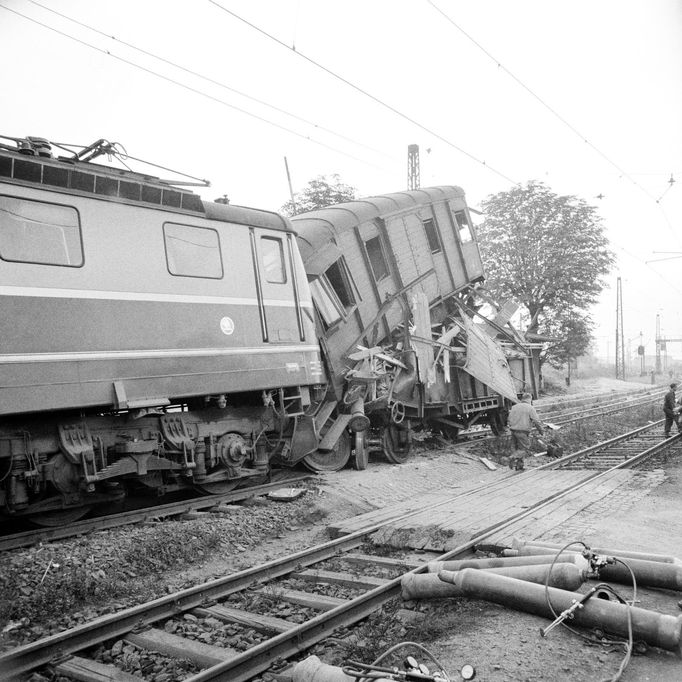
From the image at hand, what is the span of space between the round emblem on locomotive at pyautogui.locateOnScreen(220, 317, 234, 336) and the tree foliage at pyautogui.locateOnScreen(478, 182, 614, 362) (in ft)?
89.4

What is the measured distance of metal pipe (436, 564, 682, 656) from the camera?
3.78 metres

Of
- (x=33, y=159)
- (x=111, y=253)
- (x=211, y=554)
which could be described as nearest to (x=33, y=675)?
(x=211, y=554)

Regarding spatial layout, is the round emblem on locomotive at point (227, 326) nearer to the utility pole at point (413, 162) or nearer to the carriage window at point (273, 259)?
the carriage window at point (273, 259)

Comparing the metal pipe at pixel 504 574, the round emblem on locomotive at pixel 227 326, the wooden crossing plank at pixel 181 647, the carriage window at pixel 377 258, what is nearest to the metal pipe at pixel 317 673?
the wooden crossing plank at pixel 181 647

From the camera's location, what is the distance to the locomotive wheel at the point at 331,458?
1087cm

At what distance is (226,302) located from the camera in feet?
27.4

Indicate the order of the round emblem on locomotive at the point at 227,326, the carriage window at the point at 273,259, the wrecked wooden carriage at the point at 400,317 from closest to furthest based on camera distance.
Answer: the round emblem on locomotive at the point at 227,326
the carriage window at the point at 273,259
the wrecked wooden carriage at the point at 400,317

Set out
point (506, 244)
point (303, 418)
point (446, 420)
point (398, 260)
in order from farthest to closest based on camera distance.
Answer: point (506, 244)
point (446, 420)
point (398, 260)
point (303, 418)

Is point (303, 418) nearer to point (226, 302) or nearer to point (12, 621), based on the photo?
point (226, 302)

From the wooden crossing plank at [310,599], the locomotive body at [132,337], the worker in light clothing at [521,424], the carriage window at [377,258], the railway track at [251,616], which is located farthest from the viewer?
the carriage window at [377,258]

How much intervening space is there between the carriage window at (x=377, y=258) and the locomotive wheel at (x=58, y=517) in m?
7.42

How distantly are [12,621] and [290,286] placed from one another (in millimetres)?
5852

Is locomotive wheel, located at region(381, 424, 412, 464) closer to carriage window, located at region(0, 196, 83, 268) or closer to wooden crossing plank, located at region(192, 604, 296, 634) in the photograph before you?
carriage window, located at region(0, 196, 83, 268)

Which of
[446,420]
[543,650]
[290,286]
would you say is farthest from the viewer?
[446,420]
